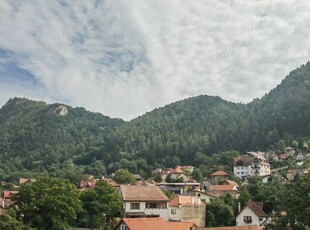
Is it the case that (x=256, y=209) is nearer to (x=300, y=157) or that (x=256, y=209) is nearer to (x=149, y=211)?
(x=149, y=211)

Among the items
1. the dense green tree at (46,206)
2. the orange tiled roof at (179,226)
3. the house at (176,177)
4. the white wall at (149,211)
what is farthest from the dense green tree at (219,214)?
the house at (176,177)

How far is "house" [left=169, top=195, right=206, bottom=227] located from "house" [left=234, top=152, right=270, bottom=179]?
1960 inches

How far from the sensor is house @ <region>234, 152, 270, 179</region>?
100 m

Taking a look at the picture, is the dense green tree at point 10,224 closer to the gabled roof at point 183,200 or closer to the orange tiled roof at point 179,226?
the orange tiled roof at point 179,226

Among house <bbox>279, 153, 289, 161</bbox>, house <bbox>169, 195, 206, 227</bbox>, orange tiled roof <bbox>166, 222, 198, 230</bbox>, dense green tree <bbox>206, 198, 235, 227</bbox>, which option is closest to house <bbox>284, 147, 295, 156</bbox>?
house <bbox>279, 153, 289, 161</bbox>

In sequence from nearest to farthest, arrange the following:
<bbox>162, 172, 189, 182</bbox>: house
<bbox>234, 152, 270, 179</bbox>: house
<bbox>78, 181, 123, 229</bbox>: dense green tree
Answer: <bbox>78, 181, 123, 229</bbox>: dense green tree, <bbox>162, 172, 189, 182</bbox>: house, <bbox>234, 152, 270, 179</bbox>: house

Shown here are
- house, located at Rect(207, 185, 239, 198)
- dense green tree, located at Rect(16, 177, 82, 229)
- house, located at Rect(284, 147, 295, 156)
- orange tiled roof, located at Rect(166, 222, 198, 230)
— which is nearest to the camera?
orange tiled roof, located at Rect(166, 222, 198, 230)

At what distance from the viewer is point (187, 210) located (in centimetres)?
5134

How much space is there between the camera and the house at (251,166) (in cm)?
10012

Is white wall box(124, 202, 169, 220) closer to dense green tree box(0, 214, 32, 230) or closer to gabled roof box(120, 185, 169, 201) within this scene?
gabled roof box(120, 185, 169, 201)

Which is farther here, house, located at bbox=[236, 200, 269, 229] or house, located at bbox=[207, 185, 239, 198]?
house, located at bbox=[207, 185, 239, 198]

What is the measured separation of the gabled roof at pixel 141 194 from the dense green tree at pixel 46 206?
6.88 m

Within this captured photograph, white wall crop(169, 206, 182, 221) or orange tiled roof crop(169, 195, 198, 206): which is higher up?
orange tiled roof crop(169, 195, 198, 206)

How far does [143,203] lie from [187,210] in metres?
5.63
